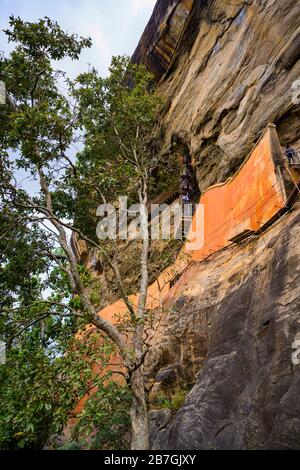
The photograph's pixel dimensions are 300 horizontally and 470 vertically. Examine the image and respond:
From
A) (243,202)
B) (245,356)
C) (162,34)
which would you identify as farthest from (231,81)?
(245,356)

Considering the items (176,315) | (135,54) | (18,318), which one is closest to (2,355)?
(18,318)

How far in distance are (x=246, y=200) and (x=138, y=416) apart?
6.00m

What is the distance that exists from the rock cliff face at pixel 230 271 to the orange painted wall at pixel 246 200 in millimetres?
675

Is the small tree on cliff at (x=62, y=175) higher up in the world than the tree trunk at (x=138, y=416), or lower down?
higher up

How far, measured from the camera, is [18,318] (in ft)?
29.7

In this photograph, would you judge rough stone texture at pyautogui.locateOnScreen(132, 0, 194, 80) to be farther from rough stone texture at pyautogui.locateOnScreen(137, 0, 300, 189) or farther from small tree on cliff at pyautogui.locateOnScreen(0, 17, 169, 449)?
small tree on cliff at pyautogui.locateOnScreen(0, 17, 169, 449)

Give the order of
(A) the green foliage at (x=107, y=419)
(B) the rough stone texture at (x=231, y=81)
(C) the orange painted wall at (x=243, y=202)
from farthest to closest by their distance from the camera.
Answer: (B) the rough stone texture at (x=231, y=81) < (C) the orange painted wall at (x=243, y=202) < (A) the green foliage at (x=107, y=419)

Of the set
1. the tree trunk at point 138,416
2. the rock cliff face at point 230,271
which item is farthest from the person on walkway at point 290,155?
the tree trunk at point 138,416

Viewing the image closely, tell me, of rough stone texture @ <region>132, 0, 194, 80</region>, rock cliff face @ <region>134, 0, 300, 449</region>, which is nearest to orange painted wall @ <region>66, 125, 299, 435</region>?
rock cliff face @ <region>134, 0, 300, 449</region>

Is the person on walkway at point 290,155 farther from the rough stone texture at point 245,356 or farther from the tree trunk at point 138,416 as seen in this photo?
the tree trunk at point 138,416

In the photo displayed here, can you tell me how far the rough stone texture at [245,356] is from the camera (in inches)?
220

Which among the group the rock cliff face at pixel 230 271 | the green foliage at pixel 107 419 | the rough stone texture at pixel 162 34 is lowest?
the green foliage at pixel 107 419

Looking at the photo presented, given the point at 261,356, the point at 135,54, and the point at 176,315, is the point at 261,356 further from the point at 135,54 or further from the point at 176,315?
the point at 135,54
